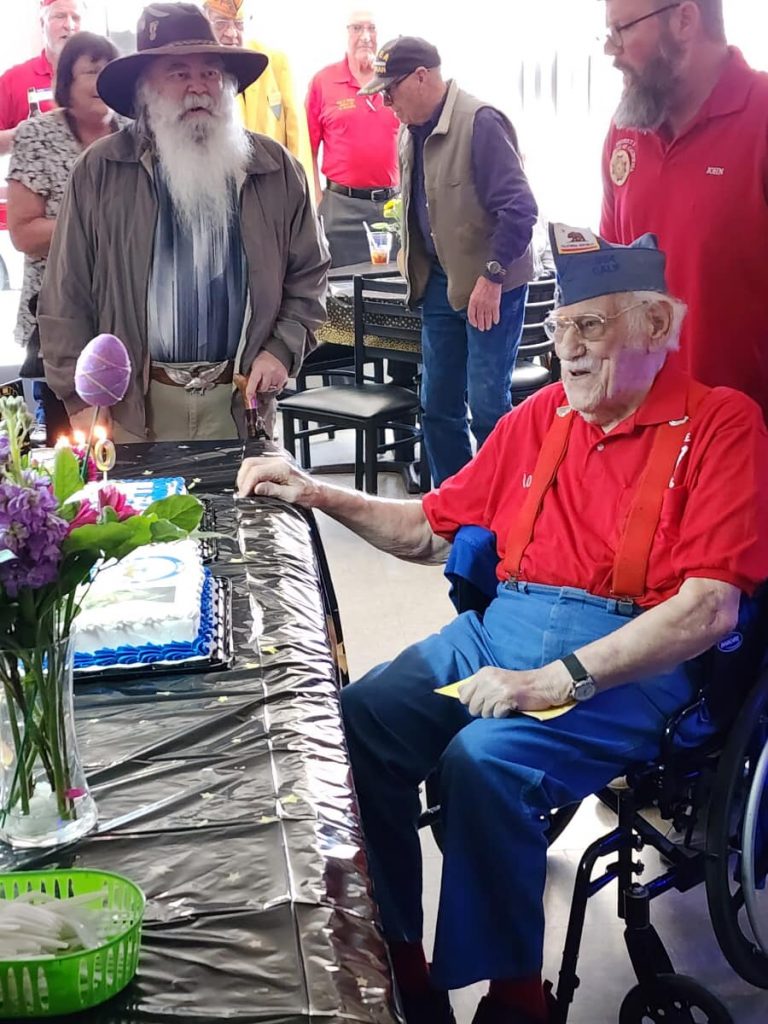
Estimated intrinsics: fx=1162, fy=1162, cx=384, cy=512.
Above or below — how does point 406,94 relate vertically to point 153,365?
above

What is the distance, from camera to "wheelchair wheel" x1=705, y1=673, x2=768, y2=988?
170 centimetres

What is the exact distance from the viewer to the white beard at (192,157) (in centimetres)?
276

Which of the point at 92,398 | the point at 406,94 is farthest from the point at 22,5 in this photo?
the point at 92,398

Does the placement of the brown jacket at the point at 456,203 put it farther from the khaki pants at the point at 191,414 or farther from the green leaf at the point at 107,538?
the green leaf at the point at 107,538

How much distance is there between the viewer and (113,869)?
3.63 feet

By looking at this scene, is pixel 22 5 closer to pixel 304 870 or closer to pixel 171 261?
pixel 171 261

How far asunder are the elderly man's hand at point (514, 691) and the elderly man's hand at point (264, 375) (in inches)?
48.6

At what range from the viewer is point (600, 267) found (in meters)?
1.92

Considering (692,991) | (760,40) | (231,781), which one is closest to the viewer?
(231,781)

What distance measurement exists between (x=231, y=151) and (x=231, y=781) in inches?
78.0

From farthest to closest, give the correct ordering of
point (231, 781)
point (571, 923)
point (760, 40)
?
point (760, 40)
point (571, 923)
point (231, 781)

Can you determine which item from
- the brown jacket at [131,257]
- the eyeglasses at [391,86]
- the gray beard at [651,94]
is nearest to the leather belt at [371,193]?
the eyeglasses at [391,86]

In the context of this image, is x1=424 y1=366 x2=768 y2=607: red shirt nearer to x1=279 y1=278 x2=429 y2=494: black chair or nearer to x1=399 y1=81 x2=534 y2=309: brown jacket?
x1=399 y1=81 x2=534 y2=309: brown jacket

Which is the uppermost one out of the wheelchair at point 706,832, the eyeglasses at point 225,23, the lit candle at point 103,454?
the eyeglasses at point 225,23
